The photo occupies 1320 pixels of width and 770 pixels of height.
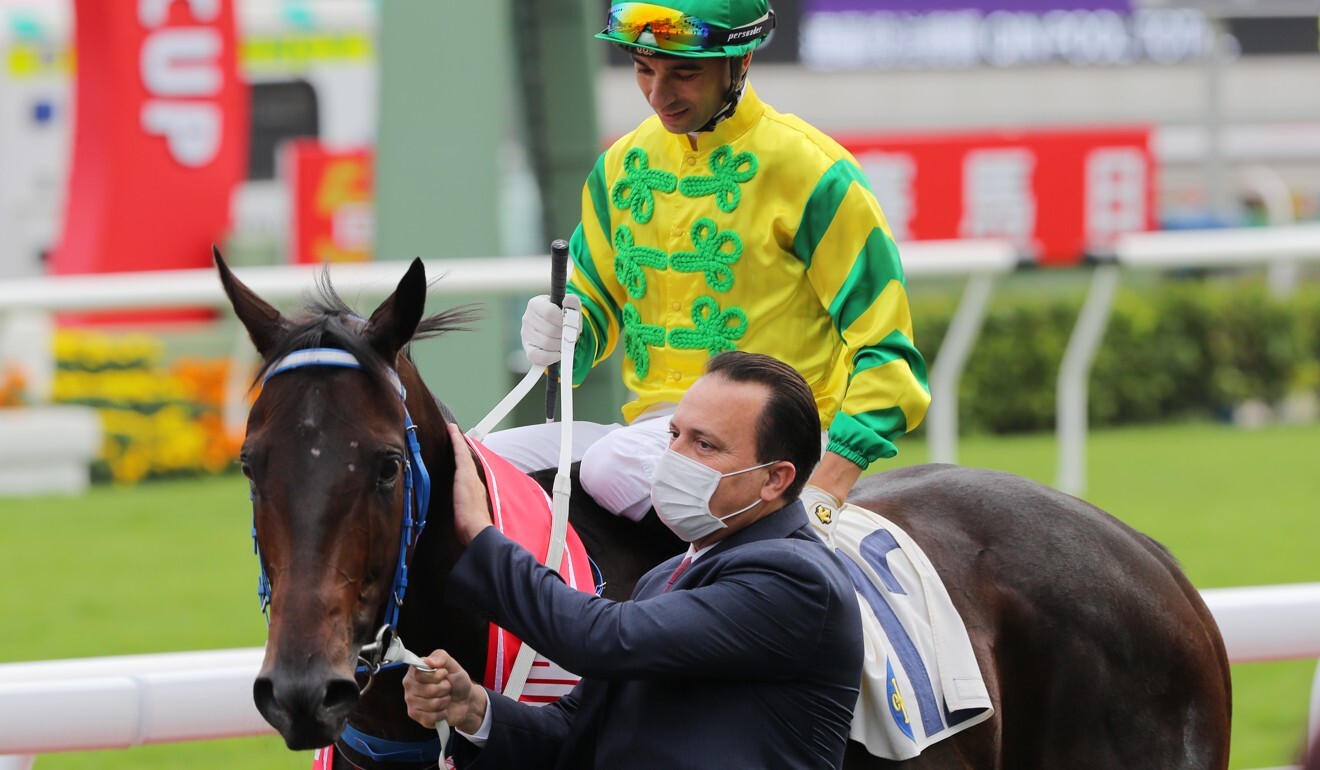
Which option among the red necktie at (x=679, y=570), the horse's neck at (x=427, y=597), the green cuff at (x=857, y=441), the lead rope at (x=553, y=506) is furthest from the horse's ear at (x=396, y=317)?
the green cuff at (x=857, y=441)

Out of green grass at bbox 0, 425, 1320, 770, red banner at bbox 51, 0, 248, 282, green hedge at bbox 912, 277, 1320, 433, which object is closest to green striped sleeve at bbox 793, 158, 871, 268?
green grass at bbox 0, 425, 1320, 770

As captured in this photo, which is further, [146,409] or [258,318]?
[146,409]

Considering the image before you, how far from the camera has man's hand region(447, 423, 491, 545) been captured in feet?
7.74

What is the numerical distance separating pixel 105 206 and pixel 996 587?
11.8 metres

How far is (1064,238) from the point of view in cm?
1480

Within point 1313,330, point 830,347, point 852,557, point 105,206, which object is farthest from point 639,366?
point 1313,330

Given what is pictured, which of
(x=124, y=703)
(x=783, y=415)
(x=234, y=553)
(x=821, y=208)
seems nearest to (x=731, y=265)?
(x=821, y=208)

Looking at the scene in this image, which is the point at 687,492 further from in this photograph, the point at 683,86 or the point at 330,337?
the point at 683,86

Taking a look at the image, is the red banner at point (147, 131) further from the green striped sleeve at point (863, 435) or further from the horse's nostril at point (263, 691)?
the horse's nostril at point (263, 691)

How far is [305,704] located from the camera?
1995 mm

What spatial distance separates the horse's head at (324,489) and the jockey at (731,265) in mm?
605

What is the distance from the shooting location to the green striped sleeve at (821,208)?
9.32ft

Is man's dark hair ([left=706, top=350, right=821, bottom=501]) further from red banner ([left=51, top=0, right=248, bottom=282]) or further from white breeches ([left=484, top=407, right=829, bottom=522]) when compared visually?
red banner ([left=51, top=0, right=248, bottom=282])

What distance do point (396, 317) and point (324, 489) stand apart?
0.28 metres
